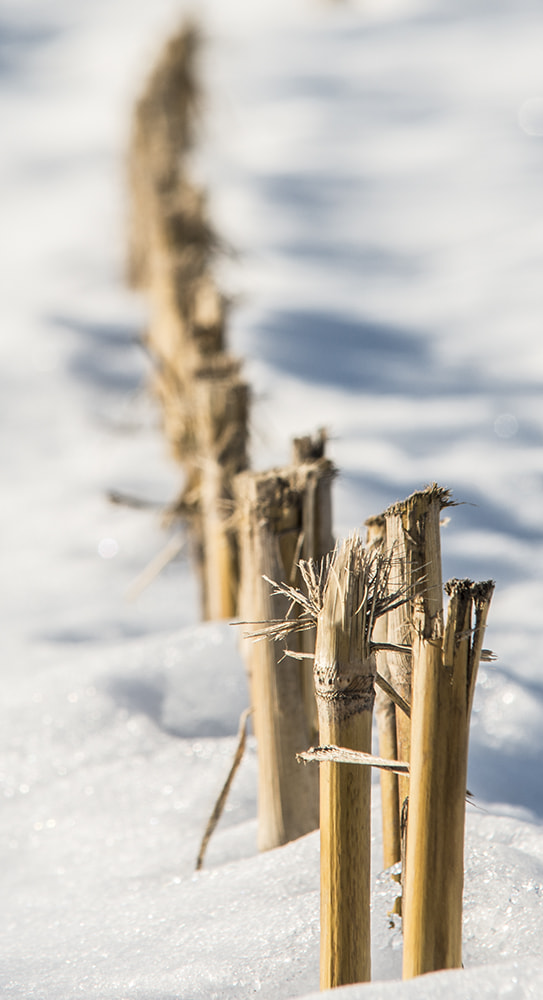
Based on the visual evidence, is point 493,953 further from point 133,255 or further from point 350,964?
point 133,255

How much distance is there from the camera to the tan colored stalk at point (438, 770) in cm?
62

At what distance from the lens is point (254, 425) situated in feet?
5.19

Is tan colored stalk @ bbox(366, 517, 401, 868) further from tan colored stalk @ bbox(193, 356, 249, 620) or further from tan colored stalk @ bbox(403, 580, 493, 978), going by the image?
tan colored stalk @ bbox(193, 356, 249, 620)

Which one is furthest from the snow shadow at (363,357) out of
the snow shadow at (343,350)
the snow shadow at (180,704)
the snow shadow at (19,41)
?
the snow shadow at (19,41)

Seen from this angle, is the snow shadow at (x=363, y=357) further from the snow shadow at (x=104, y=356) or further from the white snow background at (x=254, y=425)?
the snow shadow at (x=104, y=356)

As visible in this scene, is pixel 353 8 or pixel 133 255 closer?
pixel 133 255

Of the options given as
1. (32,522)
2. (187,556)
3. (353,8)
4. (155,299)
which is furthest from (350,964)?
(353,8)

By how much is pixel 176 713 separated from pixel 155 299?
1682 mm

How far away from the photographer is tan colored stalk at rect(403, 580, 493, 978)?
619 millimetres

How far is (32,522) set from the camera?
8.38ft

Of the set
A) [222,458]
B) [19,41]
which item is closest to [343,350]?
[222,458]

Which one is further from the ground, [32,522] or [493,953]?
[32,522]

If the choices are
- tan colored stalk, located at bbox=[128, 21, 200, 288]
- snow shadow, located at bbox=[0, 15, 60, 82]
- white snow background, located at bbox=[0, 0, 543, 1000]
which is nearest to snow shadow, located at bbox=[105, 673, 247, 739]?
white snow background, located at bbox=[0, 0, 543, 1000]

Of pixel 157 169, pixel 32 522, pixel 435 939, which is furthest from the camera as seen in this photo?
pixel 157 169
